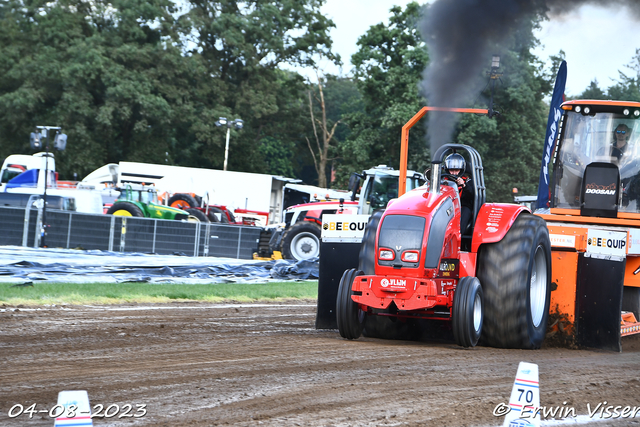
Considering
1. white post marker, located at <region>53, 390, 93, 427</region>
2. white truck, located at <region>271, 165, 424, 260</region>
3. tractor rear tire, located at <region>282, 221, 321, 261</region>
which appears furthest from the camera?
tractor rear tire, located at <region>282, 221, 321, 261</region>

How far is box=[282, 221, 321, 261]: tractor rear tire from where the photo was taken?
936 inches

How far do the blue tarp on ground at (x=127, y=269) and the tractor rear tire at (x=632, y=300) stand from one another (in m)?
9.65

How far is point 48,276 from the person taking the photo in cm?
1617

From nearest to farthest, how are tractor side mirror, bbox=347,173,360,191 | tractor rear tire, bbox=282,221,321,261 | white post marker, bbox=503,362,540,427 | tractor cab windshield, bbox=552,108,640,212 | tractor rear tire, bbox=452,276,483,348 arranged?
white post marker, bbox=503,362,540,427
tractor rear tire, bbox=452,276,483,348
tractor cab windshield, bbox=552,108,640,212
tractor side mirror, bbox=347,173,360,191
tractor rear tire, bbox=282,221,321,261

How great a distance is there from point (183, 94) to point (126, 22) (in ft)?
17.4

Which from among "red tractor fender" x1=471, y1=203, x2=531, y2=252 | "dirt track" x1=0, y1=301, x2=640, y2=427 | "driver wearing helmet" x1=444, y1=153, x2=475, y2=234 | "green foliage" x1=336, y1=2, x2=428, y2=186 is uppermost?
"green foliage" x1=336, y1=2, x2=428, y2=186

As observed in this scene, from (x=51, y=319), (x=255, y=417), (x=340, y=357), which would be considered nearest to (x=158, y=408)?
(x=255, y=417)

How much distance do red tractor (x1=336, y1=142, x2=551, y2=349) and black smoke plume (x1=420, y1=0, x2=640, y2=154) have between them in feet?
19.6

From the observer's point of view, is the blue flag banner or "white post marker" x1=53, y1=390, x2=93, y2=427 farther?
the blue flag banner

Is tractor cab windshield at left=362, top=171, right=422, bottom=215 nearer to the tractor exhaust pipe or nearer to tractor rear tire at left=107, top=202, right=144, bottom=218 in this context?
tractor rear tire at left=107, top=202, right=144, bottom=218

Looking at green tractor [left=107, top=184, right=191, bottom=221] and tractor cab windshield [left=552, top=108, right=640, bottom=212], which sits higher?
tractor cab windshield [left=552, top=108, right=640, bottom=212]

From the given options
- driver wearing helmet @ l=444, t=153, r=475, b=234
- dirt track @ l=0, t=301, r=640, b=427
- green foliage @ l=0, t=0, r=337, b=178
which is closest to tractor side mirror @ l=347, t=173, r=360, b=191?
dirt track @ l=0, t=301, r=640, b=427

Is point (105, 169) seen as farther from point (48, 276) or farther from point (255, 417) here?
point (255, 417)

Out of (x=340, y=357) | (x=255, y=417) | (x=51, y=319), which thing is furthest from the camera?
(x=51, y=319)
